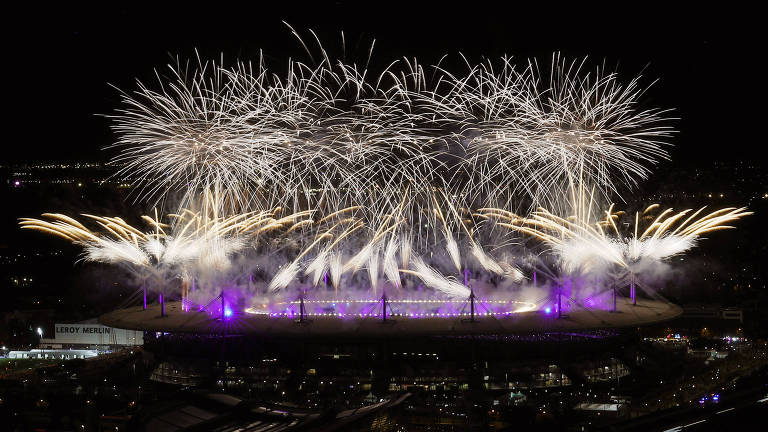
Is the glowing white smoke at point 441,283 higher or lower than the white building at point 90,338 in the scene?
higher

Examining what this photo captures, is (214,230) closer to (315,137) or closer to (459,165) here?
(315,137)

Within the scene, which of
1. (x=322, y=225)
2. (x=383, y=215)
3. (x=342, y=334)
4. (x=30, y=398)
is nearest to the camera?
(x=30, y=398)

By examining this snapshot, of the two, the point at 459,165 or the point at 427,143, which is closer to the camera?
the point at 427,143

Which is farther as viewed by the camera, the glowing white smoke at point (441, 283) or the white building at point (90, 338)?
the white building at point (90, 338)

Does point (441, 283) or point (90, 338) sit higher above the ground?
point (441, 283)

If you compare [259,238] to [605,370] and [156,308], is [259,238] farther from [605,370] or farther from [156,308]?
[605,370]

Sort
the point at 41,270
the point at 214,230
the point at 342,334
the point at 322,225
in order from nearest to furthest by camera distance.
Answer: the point at 342,334 < the point at 214,230 < the point at 322,225 < the point at 41,270

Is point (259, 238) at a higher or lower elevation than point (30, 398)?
higher

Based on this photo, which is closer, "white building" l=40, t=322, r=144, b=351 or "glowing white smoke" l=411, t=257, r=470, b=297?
"glowing white smoke" l=411, t=257, r=470, b=297

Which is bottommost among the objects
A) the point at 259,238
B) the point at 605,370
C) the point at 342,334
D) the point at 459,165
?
the point at 605,370

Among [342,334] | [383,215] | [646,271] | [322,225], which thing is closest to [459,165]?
[383,215]

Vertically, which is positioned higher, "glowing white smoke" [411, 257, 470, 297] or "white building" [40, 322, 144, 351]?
"glowing white smoke" [411, 257, 470, 297]
